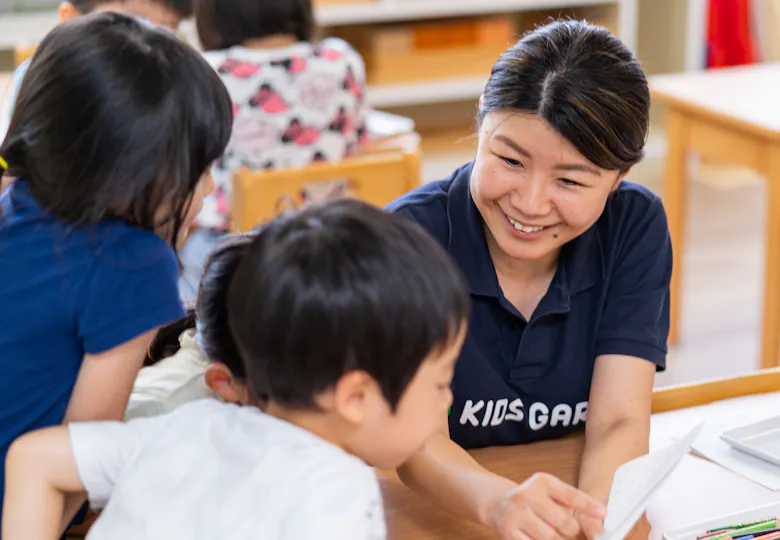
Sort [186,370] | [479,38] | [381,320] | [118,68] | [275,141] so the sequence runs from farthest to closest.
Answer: [479,38]
[275,141]
[186,370]
[118,68]
[381,320]

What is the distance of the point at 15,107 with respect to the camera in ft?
3.53

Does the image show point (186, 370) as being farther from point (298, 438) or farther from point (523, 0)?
point (523, 0)

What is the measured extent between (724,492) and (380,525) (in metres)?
0.45

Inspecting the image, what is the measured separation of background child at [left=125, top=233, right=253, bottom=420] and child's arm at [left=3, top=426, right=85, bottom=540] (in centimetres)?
17

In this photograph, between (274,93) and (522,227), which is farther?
(274,93)

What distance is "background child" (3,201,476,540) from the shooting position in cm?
83

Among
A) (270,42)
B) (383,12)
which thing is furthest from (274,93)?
(383,12)

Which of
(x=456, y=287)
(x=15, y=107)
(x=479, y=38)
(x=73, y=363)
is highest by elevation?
(x=15, y=107)

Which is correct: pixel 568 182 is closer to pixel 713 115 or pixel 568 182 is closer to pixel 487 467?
pixel 487 467

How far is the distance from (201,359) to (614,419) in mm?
485

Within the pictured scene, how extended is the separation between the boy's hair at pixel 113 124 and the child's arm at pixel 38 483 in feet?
0.75

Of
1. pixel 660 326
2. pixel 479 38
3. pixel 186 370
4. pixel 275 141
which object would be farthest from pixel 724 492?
pixel 479 38

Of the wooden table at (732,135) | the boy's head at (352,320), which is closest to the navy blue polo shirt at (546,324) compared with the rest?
the boy's head at (352,320)

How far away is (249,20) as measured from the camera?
92.3 inches
